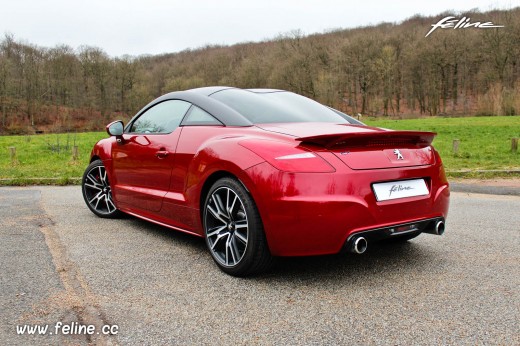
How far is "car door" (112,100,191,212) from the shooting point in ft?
13.8

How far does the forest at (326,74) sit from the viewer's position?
58409 millimetres

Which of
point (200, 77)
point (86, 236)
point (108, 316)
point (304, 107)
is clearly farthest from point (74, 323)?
point (200, 77)

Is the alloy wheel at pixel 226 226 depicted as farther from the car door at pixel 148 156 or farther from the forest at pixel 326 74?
the forest at pixel 326 74

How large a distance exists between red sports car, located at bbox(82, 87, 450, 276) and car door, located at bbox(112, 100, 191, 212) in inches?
0.6

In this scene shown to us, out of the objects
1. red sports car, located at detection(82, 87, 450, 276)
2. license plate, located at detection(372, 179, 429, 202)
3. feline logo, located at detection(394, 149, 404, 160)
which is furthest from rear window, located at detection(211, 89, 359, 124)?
license plate, located at detection(372, 179, 429, 202)

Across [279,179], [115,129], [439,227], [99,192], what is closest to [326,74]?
[99,192]

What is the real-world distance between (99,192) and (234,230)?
2833 mm

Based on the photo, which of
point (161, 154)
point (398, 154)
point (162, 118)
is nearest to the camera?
point (398, 154)

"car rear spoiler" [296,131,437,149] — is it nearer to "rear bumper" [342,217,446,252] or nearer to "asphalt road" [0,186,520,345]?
"rear bumper" [342,217,446,252]

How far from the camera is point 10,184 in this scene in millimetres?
9836

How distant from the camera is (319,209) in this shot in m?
2.98

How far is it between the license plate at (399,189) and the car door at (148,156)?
177 centimetres

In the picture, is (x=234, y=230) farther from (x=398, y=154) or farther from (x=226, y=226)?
(x=398, y=154)

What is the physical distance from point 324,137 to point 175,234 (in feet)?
7.54
